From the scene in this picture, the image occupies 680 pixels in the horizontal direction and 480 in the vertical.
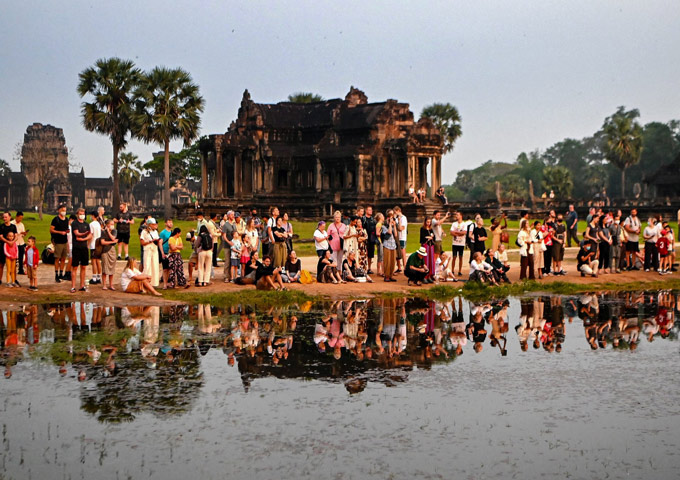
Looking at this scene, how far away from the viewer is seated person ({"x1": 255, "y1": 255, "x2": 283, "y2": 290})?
764 inches

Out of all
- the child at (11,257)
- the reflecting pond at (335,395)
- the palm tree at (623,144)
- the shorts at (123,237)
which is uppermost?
the palm tree at (623,144)

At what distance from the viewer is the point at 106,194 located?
453ft

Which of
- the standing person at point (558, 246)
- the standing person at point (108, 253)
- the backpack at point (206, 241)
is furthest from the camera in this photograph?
the standing person at point (558, 246)

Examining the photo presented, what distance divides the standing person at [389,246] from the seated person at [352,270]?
0.53 metres

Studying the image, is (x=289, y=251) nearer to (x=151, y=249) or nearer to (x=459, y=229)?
(x=151, y=249)

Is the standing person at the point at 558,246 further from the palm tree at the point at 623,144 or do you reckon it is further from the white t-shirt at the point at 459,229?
the palm tree at the point at 623,144

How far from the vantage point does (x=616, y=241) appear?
23703 mm

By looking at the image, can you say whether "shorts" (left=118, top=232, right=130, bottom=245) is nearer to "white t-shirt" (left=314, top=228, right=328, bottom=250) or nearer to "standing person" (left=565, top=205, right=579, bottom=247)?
"white t-shirt" (left=314, top=228, right=328, bottom=250)

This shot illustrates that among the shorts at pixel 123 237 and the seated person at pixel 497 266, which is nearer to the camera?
the seated person at pixel 497 266

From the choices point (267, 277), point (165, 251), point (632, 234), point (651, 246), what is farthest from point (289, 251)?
point (651, 246)

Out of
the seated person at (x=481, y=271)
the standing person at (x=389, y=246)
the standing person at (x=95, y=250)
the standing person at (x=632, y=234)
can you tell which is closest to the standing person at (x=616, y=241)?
the standing person at (x=632, y=234)

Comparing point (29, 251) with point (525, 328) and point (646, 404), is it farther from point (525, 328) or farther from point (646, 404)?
point (646, 404)

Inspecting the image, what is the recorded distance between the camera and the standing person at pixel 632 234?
2405cm

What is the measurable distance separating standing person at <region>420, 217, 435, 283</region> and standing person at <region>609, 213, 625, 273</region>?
5.21 metres
